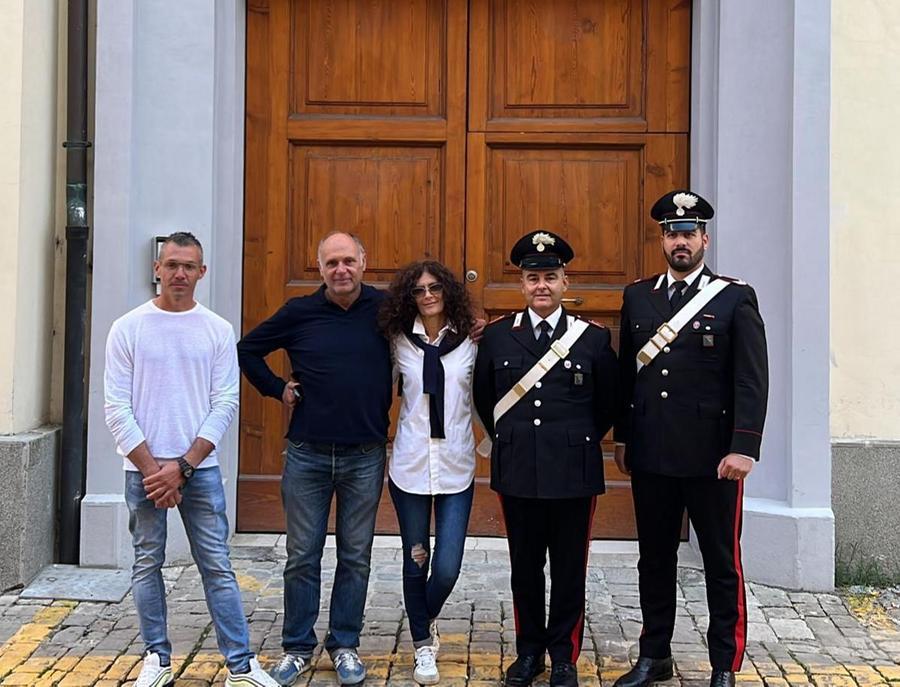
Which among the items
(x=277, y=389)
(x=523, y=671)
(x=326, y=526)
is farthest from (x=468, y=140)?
(x=523, y=671)

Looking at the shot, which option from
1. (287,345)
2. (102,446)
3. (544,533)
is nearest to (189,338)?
(287,345)

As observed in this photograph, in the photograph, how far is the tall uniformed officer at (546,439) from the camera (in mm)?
3969

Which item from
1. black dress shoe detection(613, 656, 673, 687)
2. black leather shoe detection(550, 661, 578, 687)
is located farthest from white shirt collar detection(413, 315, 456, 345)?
black dress shoe detection(613, 656, 673, 687)

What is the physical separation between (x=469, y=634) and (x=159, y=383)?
73.4 inches

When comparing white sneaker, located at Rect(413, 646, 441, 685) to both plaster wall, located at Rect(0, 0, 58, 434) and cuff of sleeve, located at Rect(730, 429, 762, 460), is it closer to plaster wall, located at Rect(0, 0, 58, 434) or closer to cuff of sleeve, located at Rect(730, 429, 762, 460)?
cuff of sleeve, located at Rect(730, 429, 762, 460)

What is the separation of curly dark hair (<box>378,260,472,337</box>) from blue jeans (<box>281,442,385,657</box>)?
19.7 inches

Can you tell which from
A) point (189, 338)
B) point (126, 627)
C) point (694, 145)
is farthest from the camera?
point (694, 145)

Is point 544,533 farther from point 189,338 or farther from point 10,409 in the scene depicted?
point 10,409

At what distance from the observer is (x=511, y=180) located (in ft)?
19.7

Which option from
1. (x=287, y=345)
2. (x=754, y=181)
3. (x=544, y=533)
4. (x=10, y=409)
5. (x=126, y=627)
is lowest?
(x=126, y=627)

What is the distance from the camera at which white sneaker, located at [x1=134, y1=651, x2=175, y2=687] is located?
399cm

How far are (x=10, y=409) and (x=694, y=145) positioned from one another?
395 centimetres

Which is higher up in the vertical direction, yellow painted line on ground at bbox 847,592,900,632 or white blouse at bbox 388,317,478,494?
white blouse at bbox 388,317,478,494

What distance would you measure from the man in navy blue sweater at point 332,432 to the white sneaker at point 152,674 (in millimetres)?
423
